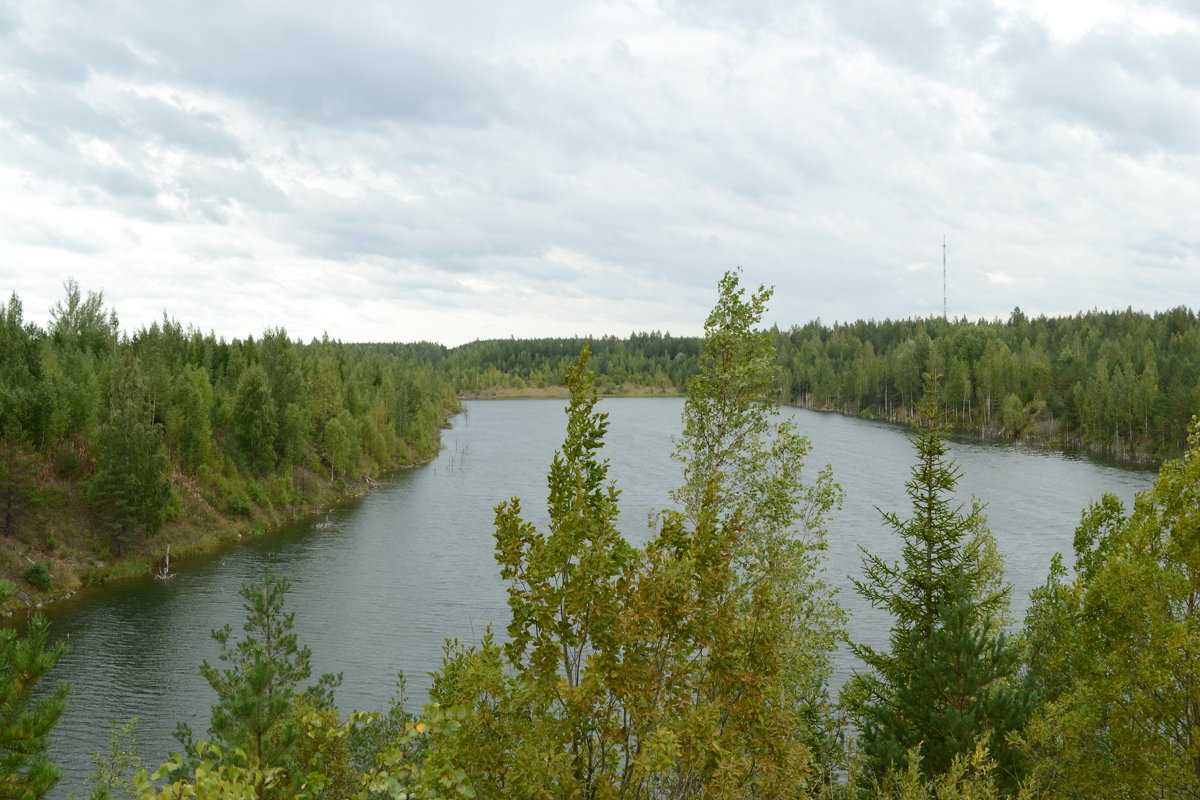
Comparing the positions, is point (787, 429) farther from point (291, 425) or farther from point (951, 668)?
point (291, 425)

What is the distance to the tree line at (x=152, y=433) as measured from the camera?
5619 centimetres

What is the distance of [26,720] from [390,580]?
43.5 metres

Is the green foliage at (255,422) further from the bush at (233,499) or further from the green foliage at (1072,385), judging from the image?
the green foliage at (1072,385)

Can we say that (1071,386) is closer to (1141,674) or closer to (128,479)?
(128,479)

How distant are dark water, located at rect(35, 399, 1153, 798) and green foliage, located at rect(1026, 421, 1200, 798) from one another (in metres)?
19.6

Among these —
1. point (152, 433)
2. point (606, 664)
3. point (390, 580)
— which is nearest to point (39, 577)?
point (152, 433)

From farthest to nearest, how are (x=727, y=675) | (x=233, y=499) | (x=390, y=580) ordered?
(x=233, y=499), (x=390, y=580), (x=727, y=675)

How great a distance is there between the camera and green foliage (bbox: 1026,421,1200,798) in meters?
16.4

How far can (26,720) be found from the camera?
40.3 ft

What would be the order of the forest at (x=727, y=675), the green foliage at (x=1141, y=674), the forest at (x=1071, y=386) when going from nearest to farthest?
the forest at (x=727, y=675), the green foliage at (x=1141, y=674), the forest at (x=1071, y=386)

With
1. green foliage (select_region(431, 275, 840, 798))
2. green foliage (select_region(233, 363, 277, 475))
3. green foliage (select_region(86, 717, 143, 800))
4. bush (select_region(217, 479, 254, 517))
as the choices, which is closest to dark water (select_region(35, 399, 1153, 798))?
green foliage (select_region(86, 717, 143, 800))

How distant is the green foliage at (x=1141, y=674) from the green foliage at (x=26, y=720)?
56.1ft

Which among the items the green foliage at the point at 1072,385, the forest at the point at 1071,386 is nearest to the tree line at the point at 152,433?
the forest at the point at 1071,386

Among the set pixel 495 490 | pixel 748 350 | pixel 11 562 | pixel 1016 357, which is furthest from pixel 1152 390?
pixel 11 562
